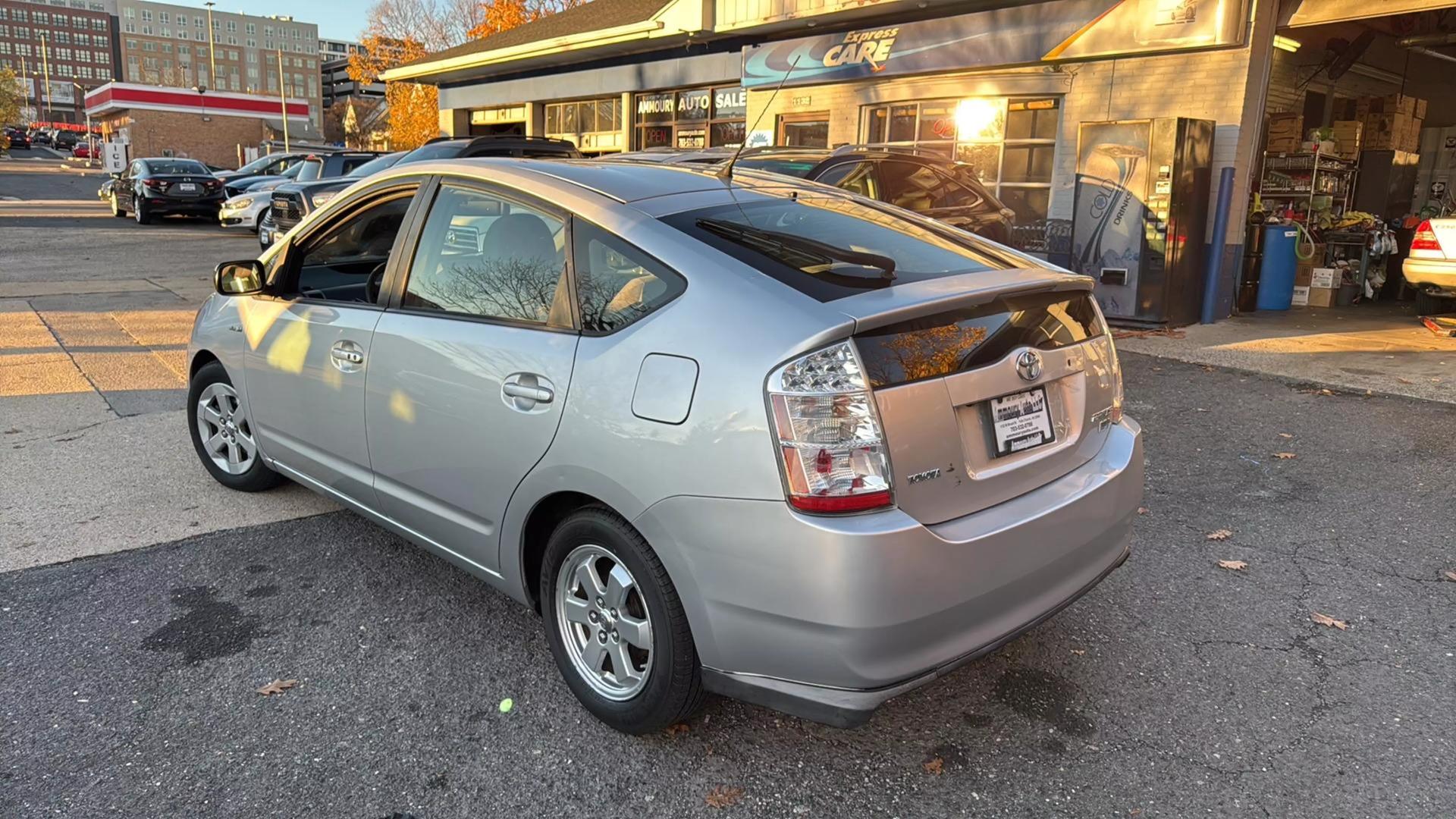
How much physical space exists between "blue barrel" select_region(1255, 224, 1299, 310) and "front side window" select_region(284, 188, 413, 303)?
11.3 m

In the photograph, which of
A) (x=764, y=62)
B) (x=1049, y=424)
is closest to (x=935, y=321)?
(x=1049, y=424)

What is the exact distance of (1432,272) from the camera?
10.1 m

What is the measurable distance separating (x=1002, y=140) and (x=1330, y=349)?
547 centimetres

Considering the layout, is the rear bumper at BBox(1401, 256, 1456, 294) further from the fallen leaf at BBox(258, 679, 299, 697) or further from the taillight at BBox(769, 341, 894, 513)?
the fallen leaf at BBox(258, 679, 299, 697)

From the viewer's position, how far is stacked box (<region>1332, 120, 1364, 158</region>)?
43.9ft

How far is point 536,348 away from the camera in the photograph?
2850 mm

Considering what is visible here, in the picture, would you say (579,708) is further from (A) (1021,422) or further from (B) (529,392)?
(A) (1021,422)

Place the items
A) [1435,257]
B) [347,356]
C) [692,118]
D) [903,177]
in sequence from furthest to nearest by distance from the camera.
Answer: [692,118], [1435,257], [903,177], [347,356]

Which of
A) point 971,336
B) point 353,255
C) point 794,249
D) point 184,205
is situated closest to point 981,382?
point 971,336

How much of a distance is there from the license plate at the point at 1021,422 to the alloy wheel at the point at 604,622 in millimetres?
1061

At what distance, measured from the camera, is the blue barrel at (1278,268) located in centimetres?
1209

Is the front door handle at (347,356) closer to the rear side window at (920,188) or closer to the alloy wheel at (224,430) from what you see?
the alloy wheel at (224,430)

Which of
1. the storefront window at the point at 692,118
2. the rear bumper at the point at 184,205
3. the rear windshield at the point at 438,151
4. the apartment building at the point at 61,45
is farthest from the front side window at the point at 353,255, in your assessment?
the apartment building at the point at 61,45

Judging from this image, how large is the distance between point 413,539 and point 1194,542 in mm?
3398
